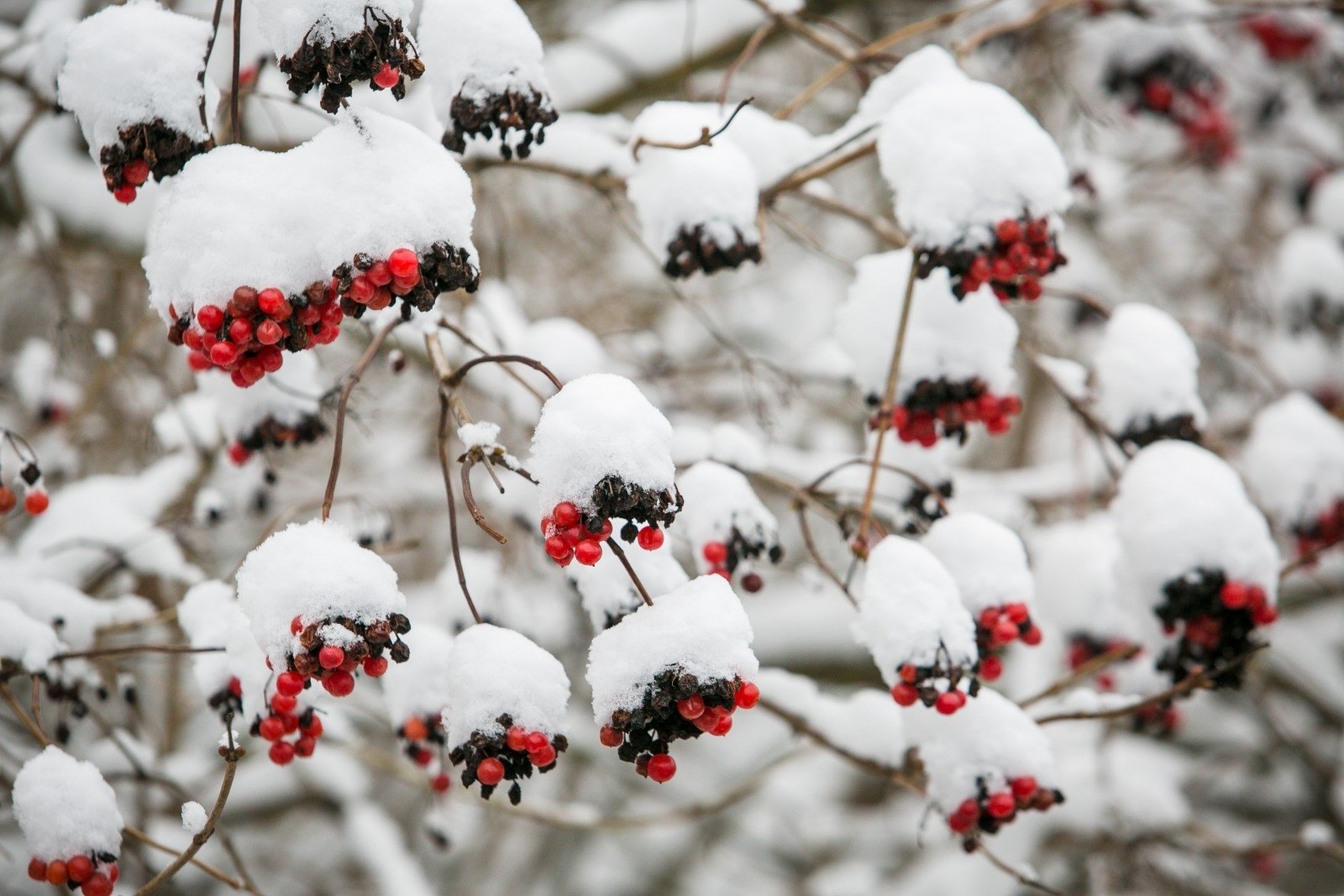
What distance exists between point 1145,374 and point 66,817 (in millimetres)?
2235

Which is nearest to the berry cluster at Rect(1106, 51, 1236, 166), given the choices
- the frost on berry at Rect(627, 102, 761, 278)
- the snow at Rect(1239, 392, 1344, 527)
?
the snow at Rect(1239, 392, 1344, 527)

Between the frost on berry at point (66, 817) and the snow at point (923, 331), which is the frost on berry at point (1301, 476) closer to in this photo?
the snow at point (923, 331)

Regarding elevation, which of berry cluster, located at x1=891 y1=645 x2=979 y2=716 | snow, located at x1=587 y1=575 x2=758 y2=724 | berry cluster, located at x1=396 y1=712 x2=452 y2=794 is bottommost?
berry cluster, located at x1=396 y1=712 x2=452 y2=794

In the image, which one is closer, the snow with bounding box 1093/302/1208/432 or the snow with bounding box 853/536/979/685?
the snow with bounding box 853/536/979/685

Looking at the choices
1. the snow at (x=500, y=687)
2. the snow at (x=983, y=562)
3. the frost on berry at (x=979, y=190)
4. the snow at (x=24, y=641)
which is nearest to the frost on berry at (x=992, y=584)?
the snow at (x=983, y=562)

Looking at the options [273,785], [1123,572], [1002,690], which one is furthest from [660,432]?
[1002,690]

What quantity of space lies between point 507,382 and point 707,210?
0.94 metres

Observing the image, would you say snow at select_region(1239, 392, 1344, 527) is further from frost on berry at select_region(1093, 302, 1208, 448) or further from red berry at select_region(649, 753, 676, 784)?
red berry at select_region(649, 753, 676, 784)

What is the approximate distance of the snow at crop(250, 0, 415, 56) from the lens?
1357mm

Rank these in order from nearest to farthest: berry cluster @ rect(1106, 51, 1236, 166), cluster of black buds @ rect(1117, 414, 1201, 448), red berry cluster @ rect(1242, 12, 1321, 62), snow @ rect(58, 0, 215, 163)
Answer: snow @ rect(58, 0, 215, 163) < cluster of black buds @ rect(1117, 414, 1201, 448) < berry cluster @ rect(1106, 51, 1236, 166) < red berry cluster @ rect(1242, 12, 1321, 62)

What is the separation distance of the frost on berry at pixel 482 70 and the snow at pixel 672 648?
32.0 inches

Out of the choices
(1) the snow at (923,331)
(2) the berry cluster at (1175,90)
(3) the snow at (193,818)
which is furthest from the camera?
(2) the berry cluster at (1175,90)

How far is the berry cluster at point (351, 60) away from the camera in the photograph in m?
A: 1.36

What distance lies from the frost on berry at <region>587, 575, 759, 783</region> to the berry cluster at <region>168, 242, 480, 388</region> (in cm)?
54
